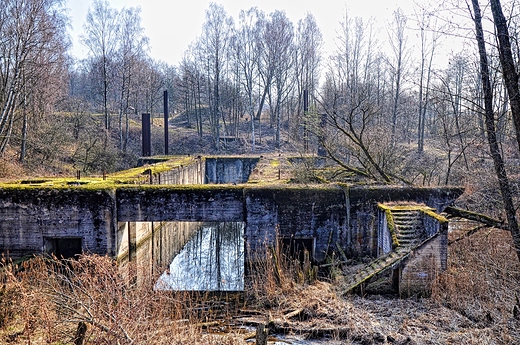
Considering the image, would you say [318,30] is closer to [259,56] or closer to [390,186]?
[259,56]

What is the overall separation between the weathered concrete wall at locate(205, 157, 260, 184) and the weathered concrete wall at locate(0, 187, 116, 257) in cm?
1557

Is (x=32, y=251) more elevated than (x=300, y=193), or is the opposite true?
(x=300, y=193)

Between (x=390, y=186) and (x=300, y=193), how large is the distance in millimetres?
2695

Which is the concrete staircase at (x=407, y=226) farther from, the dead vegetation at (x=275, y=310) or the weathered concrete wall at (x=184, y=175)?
the weathered concrete wall at (x=184, y=175)

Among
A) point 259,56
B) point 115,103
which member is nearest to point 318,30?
point 259,56

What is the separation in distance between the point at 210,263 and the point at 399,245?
6633 mm

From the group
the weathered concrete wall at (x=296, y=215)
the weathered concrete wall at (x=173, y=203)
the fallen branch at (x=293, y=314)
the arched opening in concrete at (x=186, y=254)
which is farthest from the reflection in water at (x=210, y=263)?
the fallen branch at (x=293, y=314)

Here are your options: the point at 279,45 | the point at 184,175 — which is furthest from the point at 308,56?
the point at 184,175

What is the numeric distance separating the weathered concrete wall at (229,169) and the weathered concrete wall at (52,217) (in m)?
15.6

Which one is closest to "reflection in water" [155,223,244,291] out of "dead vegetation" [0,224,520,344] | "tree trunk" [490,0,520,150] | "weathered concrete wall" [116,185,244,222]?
"dead vegetation" [0,224,520,344]

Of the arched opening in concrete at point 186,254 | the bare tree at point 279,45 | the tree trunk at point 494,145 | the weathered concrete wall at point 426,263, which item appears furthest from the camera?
the bare tree at point 279,45

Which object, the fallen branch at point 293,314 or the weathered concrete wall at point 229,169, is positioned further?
the weathered concrete wall at point 229,169

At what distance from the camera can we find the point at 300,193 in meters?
11.3

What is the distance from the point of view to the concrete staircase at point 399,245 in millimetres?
8523
